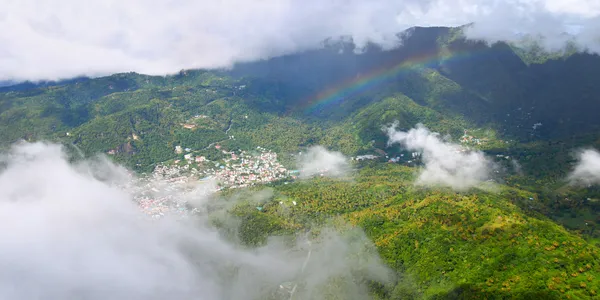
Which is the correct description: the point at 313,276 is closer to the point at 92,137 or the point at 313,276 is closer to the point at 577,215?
the point at 577,215

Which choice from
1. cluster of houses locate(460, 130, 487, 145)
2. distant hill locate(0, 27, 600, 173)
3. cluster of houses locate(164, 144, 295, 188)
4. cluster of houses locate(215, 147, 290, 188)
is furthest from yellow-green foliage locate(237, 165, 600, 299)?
distant hill locate(0, 27, 600, 173)

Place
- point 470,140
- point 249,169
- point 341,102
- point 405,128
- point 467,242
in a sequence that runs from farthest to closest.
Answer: point 341,102 → point 405,128 → point 470,140 → point 249,169 → point 467,242

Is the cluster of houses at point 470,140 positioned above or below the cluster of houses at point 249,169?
below

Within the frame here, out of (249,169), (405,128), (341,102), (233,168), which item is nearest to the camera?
(249,169)

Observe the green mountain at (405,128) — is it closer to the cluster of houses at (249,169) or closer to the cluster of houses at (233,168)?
the cluster of houses at (233,168)

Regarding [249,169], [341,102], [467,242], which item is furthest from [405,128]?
[467,242]

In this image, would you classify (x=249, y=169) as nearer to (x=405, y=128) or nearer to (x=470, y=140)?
(x=405, y=128)

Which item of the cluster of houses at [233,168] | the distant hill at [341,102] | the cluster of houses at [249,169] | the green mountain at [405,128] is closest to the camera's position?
the green mountain at [405,128]

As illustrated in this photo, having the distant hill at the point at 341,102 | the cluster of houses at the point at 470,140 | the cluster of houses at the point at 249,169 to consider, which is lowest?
the cluster of houses at the point at 470,140

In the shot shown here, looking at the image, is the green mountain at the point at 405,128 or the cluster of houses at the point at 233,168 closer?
the green mountain at the point at 405,128

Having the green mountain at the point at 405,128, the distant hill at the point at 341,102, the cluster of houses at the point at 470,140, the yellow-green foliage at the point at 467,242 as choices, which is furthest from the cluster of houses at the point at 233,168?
the cluster of houses at the point at 470,140
